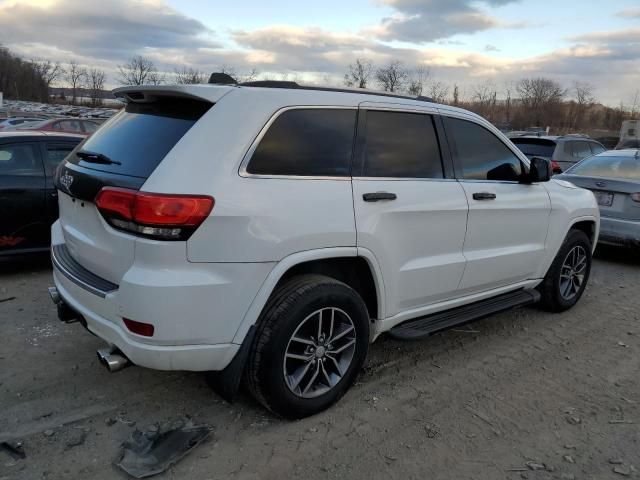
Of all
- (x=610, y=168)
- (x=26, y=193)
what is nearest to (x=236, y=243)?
(x=26, y=193)

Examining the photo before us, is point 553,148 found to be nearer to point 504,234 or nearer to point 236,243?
point 504,234

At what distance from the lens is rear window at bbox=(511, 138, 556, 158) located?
37.3 feet

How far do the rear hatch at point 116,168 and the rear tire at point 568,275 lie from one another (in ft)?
11.8

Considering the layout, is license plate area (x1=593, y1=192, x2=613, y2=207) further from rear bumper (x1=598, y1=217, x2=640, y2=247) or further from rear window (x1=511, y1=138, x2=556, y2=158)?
rear window (x1=511, y1=138, x2=556, y2=158)

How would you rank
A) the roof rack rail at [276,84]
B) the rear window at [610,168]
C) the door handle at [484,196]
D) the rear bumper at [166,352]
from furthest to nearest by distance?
the rear window at [610,168] → the door handle at [484,196] → the roof rack rail at [276,84] → the rear bumper at [166,352]

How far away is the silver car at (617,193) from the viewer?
22.5ft

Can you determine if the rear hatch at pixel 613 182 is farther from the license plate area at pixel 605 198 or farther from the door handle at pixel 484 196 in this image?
the door handle at pixel 484 196

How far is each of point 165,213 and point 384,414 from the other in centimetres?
178

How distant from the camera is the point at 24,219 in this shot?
554 cm

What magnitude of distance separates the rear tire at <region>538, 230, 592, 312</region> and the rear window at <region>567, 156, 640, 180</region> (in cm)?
264

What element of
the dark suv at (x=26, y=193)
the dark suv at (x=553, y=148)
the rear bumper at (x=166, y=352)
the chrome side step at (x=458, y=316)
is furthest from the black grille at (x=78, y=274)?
the dark suv at (x=553, y=148)

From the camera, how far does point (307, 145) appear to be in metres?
3.05

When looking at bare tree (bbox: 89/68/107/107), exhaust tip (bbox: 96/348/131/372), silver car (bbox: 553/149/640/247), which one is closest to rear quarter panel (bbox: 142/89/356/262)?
exhaust tip (bbox: 96/348/131/372)

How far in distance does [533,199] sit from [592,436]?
1993mm
